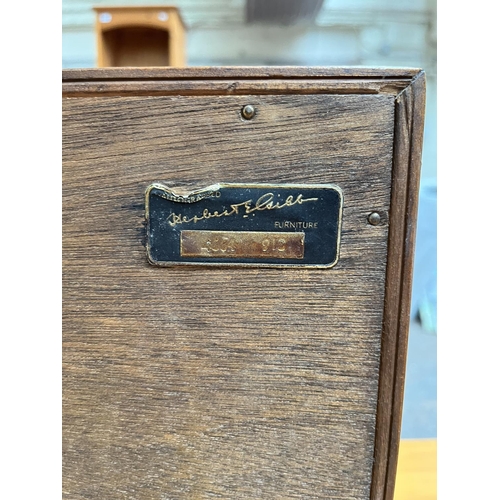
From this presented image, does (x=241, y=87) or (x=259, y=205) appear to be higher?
(x=241, y=87)

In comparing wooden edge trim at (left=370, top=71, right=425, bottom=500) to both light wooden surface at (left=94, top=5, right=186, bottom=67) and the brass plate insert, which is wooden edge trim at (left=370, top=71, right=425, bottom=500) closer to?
the brass plate insert

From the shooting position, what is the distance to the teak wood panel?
42cm

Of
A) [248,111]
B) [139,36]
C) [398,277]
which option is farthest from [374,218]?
[139,36]

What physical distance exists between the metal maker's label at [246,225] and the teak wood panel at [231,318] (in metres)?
0.01

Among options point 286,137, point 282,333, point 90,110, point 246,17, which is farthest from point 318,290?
point 246,17

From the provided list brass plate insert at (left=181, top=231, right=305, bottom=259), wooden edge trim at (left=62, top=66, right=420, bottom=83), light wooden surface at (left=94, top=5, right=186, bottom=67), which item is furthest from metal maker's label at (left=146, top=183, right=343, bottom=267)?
light wooden surface at (left=94, top=5, right=186, bottom=67)

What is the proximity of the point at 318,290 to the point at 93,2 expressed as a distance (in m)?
0.82

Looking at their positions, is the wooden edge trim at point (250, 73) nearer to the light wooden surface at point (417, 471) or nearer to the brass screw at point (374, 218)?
the brass screw at point (374, 218)

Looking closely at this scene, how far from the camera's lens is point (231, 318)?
46 centimetres

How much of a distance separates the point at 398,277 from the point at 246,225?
0.17 m

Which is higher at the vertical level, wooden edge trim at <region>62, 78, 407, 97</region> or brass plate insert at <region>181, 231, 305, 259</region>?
wooden edge trim at <region>62, 78, 407, 97</region>

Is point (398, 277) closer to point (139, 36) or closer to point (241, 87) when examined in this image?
point (241, 87)

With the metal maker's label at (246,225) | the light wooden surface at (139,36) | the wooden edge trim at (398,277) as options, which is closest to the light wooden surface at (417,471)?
the wooden edge trim at (398,277)

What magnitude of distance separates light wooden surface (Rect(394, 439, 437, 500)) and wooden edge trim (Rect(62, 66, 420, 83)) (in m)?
0.61
